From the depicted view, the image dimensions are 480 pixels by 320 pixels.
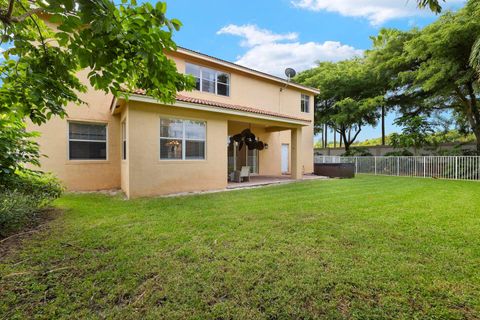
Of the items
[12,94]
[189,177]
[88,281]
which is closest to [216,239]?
[88,281]

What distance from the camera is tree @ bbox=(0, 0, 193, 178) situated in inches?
93.0

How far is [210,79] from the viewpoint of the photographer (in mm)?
13297

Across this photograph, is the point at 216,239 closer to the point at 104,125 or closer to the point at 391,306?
the point at 391,306

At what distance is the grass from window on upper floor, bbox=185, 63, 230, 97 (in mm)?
8592

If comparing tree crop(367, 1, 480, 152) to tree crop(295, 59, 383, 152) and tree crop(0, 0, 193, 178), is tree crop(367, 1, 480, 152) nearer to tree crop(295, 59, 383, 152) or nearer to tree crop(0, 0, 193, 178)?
tree crop(295, 59, 383, 152)

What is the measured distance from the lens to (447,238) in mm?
4438

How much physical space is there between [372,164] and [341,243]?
54.2 ft

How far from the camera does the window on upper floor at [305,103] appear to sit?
18109 mm

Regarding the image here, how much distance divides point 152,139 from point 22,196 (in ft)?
14.2

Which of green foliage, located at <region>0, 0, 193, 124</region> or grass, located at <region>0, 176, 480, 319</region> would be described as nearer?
green foliage, located at <region>0, 0, 193, 124</region>

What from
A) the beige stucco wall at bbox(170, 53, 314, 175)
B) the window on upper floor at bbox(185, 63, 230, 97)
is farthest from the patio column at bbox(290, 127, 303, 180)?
the window on upper floor at bbox(185, 63, 230, 97)

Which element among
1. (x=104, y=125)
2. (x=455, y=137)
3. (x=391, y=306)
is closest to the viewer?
(x=391, y=306)

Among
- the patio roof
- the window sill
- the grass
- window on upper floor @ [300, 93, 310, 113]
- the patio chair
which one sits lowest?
the grass

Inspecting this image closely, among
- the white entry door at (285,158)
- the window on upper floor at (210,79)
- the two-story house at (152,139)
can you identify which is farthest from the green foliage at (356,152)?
the window on upper floor at (210,79)
